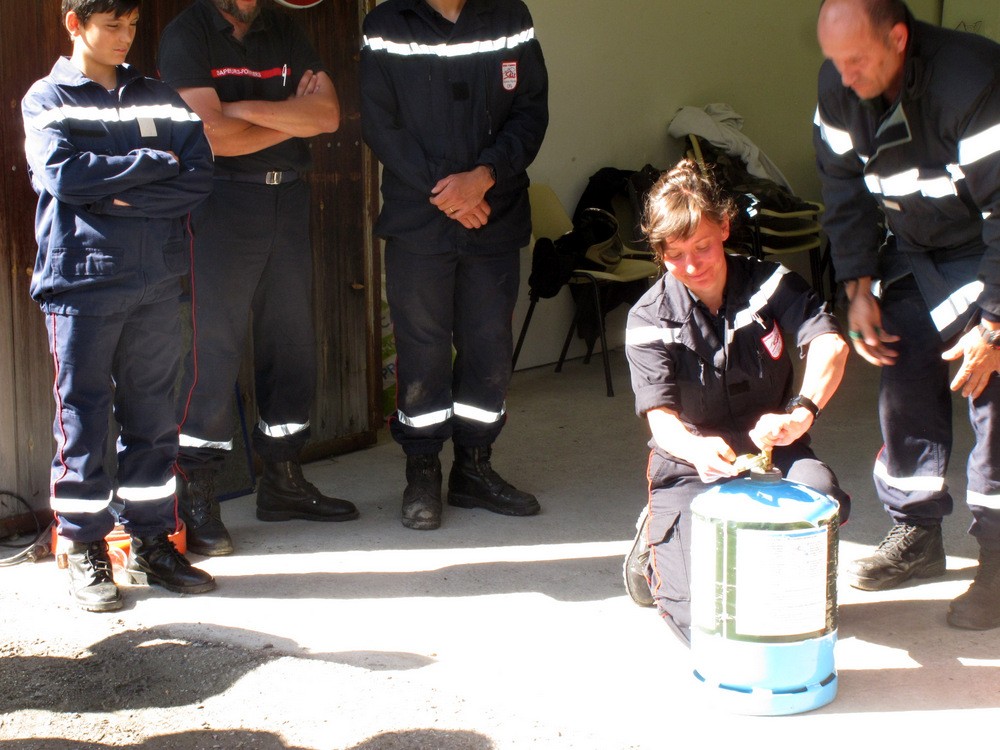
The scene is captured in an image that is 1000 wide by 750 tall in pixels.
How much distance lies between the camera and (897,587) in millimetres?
3602

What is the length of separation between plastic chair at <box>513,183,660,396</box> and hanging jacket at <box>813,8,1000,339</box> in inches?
116

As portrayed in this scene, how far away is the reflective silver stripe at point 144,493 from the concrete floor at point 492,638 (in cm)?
29

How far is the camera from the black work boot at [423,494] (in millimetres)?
4242

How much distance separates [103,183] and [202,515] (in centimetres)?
124

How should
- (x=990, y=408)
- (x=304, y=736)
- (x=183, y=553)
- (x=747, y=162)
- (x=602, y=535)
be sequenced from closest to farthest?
(x=304, y=736)
(x=990, y=408)
(x=183, y=553)
(x=602, y=535)
(x=747, y=162)

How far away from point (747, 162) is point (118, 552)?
5.83 metres

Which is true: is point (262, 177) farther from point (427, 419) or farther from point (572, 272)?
point (572, 272)

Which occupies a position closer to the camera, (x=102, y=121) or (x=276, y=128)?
(x=102, y=121)

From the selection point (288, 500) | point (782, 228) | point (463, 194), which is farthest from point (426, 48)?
point (782, 228)

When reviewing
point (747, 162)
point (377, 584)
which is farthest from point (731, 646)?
point (747, 162)

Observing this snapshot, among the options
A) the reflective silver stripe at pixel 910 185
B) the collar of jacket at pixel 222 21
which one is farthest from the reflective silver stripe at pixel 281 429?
the reflective silver stripe at pixel 910 185

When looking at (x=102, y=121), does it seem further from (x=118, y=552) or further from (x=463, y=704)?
(x=463, y=704)

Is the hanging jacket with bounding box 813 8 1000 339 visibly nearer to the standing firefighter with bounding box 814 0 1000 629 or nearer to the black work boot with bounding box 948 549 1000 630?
the standing firefighter with bounding box 814 0 1000 629

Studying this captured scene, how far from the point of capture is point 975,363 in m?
3.11
